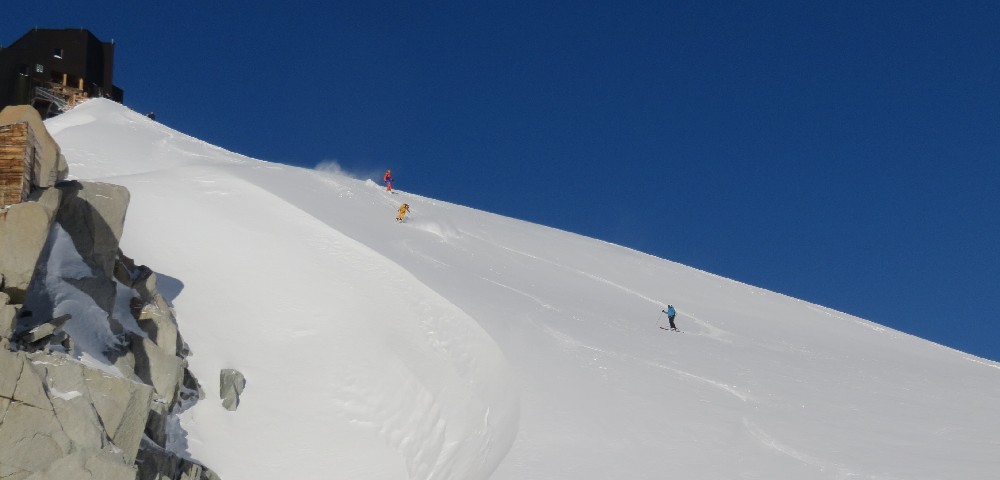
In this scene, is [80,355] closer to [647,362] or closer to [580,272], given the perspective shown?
[647,362]

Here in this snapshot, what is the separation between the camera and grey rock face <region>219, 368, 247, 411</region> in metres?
17.6

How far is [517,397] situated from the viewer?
18.5m

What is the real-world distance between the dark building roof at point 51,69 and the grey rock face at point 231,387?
3355 cm

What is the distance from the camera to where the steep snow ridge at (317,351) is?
1719 centimetres

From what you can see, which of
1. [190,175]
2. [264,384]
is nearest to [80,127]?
[190,175]

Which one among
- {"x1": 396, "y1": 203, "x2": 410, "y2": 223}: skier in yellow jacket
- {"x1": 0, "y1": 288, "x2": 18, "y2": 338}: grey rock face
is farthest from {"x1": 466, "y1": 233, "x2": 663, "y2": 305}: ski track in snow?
{"x1": 0, "y1": 288, "x2": 18, "y2": 338}: grey rock face

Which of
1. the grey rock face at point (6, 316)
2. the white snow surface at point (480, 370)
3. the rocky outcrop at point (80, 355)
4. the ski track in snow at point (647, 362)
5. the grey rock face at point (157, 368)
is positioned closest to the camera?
the rocky outcrop at point (80, 355)

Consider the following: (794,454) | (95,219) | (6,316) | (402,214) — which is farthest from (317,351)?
(402,214)

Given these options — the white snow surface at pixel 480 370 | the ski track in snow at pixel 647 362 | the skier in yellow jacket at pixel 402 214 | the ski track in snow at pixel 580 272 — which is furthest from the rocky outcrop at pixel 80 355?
the ski track in snow at pixel 580 272

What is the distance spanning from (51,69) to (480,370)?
3810cm

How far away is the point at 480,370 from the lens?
1933 cm

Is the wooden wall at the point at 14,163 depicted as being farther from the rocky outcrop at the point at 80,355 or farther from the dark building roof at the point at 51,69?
the dark building roof at the point at 51,69

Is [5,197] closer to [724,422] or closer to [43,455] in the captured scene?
[43,455]

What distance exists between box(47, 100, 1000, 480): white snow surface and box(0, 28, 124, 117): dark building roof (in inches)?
737
